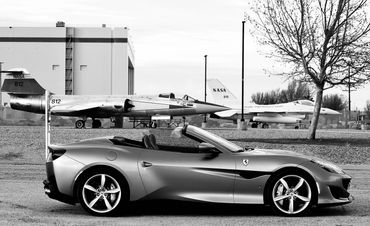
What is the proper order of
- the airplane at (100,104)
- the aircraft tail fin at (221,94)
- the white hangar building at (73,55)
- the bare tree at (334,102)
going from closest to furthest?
the airplane at (100,104)
the aircraft tail fin at (221,94)
the white hangar building at (73,55)
the bare tree at (334,102)

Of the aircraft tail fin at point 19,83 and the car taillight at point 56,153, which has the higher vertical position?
the aircraft tail fin at point 19,83

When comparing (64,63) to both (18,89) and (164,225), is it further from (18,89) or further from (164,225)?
(164,225)

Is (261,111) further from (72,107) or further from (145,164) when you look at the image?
(145,164)

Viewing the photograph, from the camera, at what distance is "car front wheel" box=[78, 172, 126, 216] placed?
8164 millimetres

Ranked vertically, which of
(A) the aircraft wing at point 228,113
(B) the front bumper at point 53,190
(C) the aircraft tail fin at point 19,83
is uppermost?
(C) the aircraft tail fin at point 19,83

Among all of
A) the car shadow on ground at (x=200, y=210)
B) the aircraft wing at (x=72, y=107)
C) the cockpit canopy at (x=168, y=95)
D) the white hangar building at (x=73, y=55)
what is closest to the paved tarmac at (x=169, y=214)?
the car shadow on ground at (x=200, y=210)

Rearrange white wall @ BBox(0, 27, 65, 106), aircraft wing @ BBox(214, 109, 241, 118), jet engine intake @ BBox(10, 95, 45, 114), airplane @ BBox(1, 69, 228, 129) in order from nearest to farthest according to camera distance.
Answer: airplane @ BBox(1, 69, 228, 129) → jet engine intake @ BBox(10, 95, 45, 114) → aircraft wing @ BBox(214, 109, 241, 118) → white wall @ BBox(0, 27, 65, 106)

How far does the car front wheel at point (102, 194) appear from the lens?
816cm

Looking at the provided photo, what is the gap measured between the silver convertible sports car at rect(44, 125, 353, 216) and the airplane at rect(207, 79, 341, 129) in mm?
51953

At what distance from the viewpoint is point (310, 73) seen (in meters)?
27.5

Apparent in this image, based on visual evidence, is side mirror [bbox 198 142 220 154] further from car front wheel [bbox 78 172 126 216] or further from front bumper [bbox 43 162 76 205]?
front bumper [bbox 43 162 76 205]

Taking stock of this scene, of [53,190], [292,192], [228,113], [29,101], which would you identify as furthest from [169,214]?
[228,113]

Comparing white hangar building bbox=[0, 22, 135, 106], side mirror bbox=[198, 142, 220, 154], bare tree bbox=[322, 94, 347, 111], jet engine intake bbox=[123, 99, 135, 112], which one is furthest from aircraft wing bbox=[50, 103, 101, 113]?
bare tree bbox=[322, 94, 347, 111]

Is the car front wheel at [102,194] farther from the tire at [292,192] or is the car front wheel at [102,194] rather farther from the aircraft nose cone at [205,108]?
the aircraft nose cone at [205,108]
